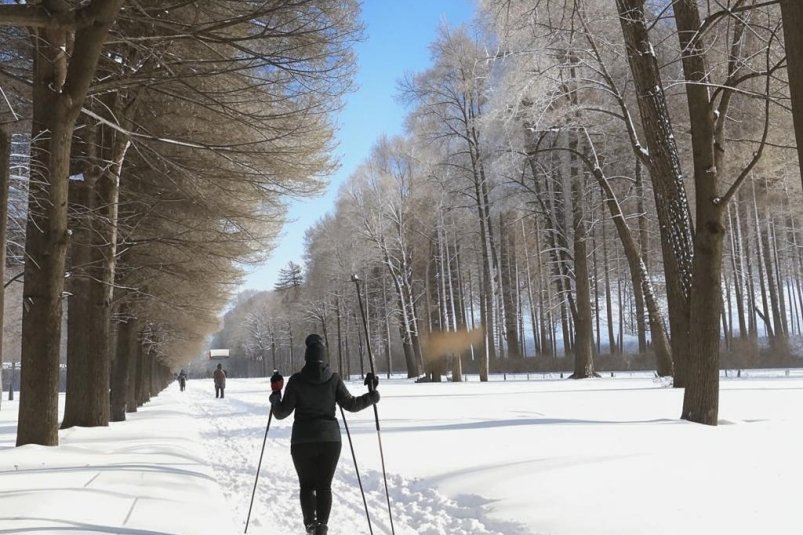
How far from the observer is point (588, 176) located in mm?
25000

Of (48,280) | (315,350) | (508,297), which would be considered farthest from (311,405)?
(508,297)

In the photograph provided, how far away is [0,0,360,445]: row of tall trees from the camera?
8523 mm

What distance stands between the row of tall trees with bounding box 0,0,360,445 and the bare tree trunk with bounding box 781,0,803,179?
585 centimetres

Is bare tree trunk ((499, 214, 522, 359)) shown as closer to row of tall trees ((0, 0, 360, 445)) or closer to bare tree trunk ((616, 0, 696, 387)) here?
row of tall trees ((0, 0, 360, 445))

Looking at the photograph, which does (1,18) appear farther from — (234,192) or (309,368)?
(234,192)

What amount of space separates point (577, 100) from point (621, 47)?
5.08 metres

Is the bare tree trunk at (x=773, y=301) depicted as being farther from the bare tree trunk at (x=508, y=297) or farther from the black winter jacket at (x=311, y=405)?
the black winter jacket at (x=311, y=405)

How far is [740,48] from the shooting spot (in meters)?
10.7

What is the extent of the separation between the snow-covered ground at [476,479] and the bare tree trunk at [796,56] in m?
2.59

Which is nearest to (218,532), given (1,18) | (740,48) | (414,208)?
(1,18)

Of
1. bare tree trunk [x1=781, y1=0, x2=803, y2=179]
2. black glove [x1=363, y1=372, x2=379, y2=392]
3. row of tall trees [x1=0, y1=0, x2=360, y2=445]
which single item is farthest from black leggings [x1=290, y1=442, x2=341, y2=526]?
row of tall trees [x1=0, y1=0, x2=360, y2=445]

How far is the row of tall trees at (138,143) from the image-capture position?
8.52 m

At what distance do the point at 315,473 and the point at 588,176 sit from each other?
22.0 meters

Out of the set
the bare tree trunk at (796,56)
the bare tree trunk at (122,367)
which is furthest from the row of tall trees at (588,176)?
the bare tree trunk at (122,367)
